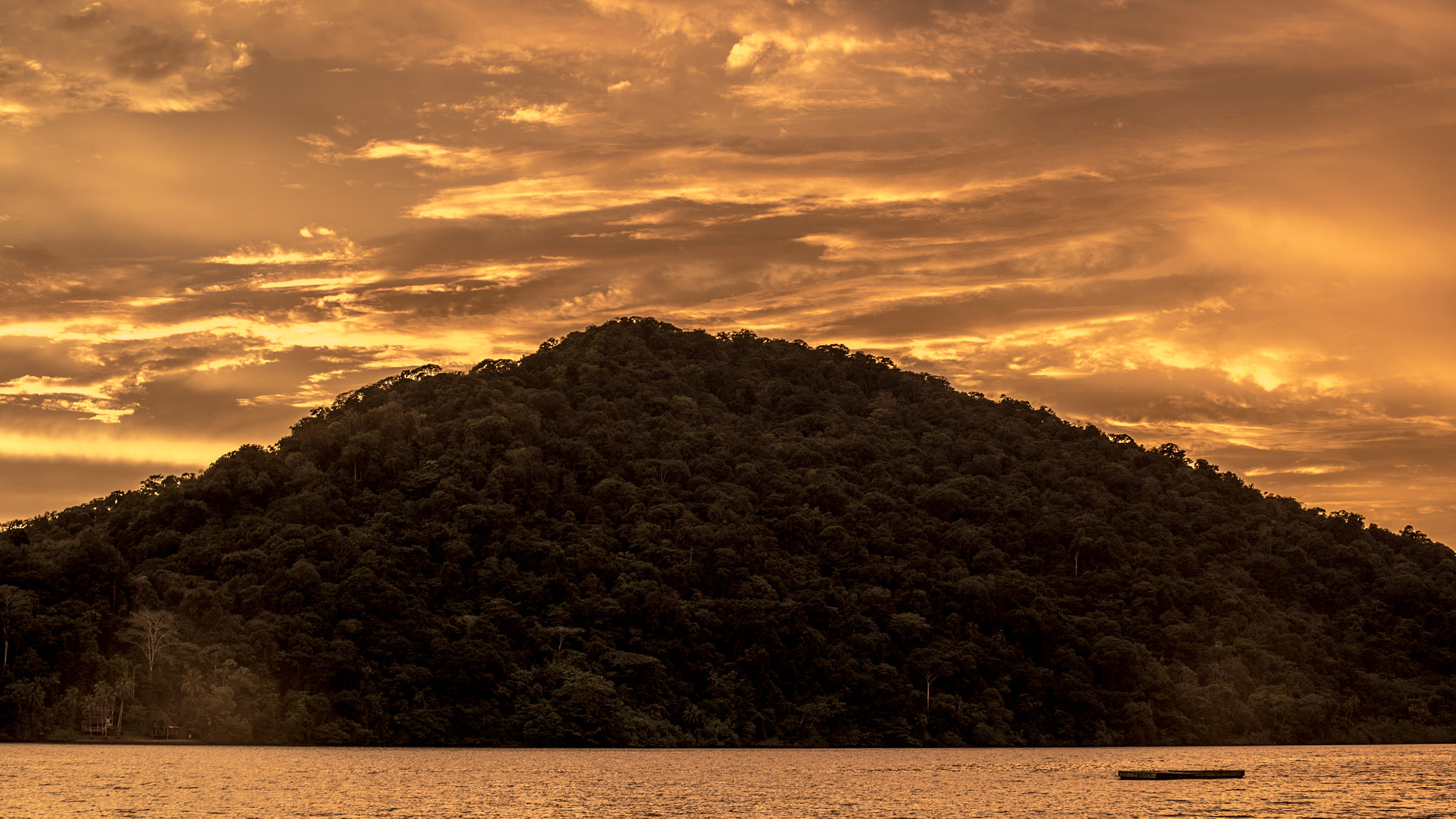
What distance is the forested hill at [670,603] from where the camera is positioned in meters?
135

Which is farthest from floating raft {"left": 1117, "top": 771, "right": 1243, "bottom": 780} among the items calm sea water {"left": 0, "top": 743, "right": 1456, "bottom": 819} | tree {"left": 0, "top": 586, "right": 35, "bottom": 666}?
tree {"left": 0, "top": 586, "right": 35, "bottom": 666}

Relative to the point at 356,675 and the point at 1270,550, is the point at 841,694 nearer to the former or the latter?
the point at 356,675

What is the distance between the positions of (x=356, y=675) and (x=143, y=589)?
24.2 metres

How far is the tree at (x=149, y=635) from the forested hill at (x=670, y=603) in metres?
0.34

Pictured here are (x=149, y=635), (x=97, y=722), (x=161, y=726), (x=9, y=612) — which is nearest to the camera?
(x=9, y=612)

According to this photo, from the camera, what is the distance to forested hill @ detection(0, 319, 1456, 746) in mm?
134875

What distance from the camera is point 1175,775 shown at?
100500 millimetres

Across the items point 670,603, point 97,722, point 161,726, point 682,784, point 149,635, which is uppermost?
point 670,603

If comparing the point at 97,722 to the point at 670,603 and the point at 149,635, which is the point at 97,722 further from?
the point at 670,603

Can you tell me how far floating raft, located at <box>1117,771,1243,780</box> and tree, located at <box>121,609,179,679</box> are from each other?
91.9 meters

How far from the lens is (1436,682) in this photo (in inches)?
6678

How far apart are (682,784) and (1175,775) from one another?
1496 inches

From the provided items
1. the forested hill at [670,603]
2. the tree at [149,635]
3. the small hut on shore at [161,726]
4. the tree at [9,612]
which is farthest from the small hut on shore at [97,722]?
the tree at [9,612]

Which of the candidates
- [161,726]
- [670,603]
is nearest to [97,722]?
[161,726]
